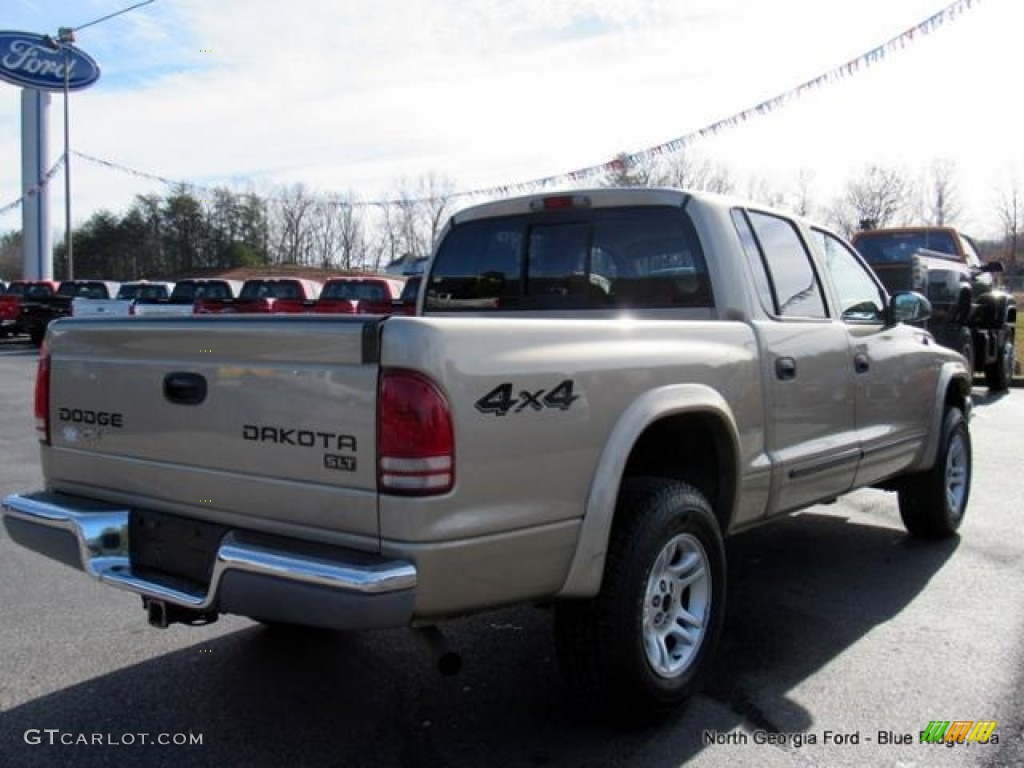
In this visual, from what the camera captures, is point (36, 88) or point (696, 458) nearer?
point (696, 458)

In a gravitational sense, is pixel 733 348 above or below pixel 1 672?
above

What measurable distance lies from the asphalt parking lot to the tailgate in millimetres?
815

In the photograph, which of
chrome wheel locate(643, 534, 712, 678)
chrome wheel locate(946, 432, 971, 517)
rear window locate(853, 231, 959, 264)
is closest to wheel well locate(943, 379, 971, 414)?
chrome wheel locate(946, 432, 971, 517)

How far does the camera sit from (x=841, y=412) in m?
4.44

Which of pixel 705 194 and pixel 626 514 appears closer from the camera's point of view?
pixel 626 514

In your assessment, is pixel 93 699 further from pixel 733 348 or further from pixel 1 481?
pixel 1 481

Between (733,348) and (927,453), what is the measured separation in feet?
7.98

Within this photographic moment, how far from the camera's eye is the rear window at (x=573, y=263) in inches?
162

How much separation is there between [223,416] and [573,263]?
6.62ft

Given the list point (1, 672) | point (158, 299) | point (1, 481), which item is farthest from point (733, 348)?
point (158, 299)

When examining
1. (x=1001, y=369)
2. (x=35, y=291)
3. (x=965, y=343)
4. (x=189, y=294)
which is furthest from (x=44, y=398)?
(x=35, y=291)

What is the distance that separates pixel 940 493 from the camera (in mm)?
5598

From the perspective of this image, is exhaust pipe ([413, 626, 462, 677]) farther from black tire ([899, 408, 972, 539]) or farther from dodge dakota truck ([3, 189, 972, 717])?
black tire ([899, 408, 972, 539])

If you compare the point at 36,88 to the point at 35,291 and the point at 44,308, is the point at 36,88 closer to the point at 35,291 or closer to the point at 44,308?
the point at 35,291
